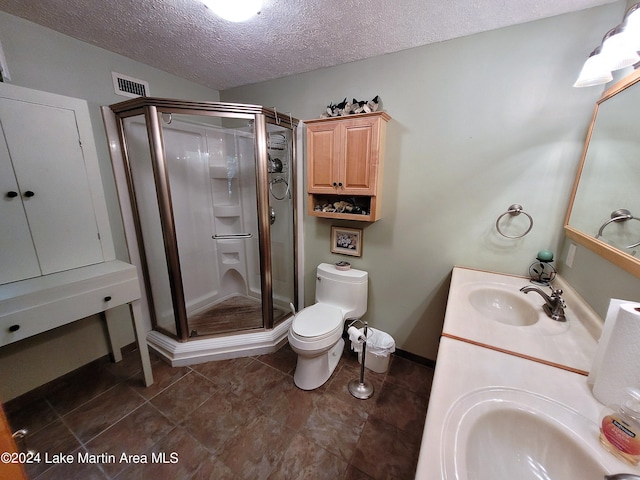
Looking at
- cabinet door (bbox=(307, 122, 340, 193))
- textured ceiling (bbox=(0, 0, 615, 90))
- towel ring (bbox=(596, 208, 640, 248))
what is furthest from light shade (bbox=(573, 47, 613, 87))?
cabinet door (bbox=(307, 122, 340, 193))

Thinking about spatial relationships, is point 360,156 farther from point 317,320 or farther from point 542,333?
point 542,333

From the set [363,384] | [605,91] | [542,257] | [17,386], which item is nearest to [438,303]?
[542,257]

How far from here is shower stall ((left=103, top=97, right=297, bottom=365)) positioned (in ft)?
5.90

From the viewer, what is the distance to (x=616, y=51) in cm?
99

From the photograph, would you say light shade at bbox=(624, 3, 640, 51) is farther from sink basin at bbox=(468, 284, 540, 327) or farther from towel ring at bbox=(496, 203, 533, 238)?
sink basin at bbox=(468, 284, 540, 327)

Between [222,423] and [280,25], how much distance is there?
2.40 metres

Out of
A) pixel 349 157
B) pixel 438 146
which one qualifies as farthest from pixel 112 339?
pixel 438 146

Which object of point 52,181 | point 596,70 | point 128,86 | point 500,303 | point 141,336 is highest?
point 128,86

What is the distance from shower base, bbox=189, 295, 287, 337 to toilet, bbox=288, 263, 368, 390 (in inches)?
23.6

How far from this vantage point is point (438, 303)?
1.84 m

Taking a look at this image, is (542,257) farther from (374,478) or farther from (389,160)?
(374,478)

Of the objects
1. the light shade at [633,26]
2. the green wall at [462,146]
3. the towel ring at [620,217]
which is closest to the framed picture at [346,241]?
the green wall at [462,146]

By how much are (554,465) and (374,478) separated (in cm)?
93

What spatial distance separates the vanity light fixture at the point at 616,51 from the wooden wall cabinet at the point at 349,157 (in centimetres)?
96
